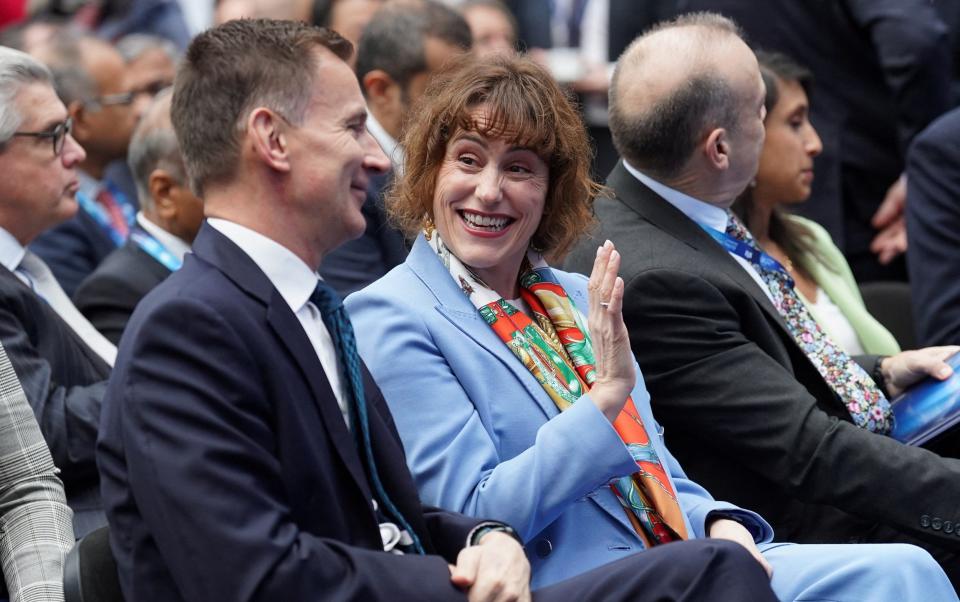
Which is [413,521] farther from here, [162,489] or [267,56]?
[267,56]

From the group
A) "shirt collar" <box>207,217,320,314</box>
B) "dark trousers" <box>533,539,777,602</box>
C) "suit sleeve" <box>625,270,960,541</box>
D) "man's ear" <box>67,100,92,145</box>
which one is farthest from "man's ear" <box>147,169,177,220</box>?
"dark trousers" <box>533,539,777,602</box>

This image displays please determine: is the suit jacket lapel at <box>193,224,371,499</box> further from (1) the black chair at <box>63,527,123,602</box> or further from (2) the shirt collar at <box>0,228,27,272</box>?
(2) the shirt collar at <box>0,228,27,272</box>

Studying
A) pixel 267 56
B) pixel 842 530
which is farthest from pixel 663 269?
pixel 267 56

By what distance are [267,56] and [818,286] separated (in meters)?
2.47

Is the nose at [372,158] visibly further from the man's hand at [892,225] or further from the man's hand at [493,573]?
the man's hand at [892,225]

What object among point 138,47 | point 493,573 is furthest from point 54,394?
point 138,47

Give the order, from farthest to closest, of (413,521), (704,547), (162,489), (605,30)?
(605,30) < (413,521) < (704,547) < (162,489)

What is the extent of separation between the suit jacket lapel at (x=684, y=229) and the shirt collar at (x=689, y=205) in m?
0.02

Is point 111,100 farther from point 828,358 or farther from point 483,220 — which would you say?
point 828,358

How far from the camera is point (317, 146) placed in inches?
98.8

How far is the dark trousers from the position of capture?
2.37 m

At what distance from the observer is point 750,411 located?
3.38 metres

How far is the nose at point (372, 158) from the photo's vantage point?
8.47ft

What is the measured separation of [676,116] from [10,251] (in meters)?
1.79
